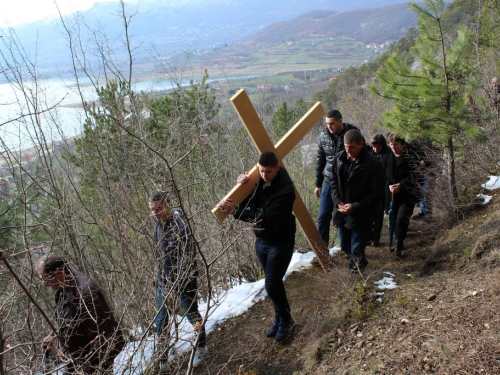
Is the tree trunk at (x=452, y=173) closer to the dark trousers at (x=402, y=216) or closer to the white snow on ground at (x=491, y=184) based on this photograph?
the white snow on ground at (x=491, y=184)

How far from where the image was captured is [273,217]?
325 cm

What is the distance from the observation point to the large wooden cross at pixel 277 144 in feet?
11.3

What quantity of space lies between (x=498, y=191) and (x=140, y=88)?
22.6 ft

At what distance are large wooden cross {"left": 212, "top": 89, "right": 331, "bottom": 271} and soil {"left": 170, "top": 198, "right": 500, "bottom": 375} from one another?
1.50 feet

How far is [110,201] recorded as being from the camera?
4.89 m

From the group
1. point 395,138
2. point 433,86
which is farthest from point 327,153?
point 433,86

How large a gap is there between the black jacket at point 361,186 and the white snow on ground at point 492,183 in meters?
2.52

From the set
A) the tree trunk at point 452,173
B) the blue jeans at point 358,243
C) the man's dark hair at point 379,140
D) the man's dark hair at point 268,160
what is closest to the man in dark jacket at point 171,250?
the man's dark hair at point 268,160

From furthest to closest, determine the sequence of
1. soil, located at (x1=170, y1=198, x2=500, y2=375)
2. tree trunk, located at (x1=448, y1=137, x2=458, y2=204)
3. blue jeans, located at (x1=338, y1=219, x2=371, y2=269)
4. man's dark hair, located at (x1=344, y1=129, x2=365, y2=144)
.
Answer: tree trunk, located at (x1=448, y1=137, x2=458, y2=204)
blue jeans, located at (x1=338, y1=219, x2=371, y2=269)
man's dark hair, located at (x1=344, y1=129, x2=365, y2=144)
soil, located at (x1=170, y1=198, x2=500, y2=375)

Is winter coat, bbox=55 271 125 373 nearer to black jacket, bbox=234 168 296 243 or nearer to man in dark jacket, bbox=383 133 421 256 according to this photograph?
black jacket, bbox=234 168 296 243

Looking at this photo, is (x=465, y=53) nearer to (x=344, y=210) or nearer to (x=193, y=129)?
(x=344, y=210)

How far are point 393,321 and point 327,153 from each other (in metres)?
2.07

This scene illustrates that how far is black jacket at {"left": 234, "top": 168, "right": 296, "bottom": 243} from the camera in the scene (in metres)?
3.27

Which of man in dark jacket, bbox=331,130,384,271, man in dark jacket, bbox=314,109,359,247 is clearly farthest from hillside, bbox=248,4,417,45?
man in dark jacket, bbox=331,130,384,271
